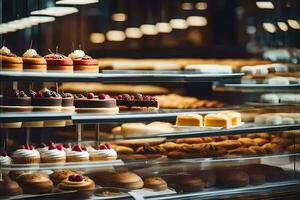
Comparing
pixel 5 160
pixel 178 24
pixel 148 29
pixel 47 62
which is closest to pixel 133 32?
pixel 148 29

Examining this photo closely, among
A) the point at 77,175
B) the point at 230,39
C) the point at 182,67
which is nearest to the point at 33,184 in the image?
the point at 77,175

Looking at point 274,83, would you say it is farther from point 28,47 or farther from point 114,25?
point 28,47

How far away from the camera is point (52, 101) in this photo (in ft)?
13.2

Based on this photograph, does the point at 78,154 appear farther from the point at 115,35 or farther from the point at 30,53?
the point at 115,35

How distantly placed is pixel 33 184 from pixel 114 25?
1.49 metres

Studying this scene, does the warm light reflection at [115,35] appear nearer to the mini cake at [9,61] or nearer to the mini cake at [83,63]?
the mini cake at [83,63]

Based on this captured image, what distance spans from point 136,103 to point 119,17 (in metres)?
0.73

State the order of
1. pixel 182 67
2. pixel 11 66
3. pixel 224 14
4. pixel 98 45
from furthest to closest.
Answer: pixel 224 14, pixel 182 67, pixel 98 45, pixel 11 66

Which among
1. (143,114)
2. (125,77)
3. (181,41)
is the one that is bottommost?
(143,114)

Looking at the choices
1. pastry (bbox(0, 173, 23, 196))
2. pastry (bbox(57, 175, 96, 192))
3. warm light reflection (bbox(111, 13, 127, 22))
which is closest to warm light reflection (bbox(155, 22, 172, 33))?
warm light reflection (bbox(111, 13, 127, 22))

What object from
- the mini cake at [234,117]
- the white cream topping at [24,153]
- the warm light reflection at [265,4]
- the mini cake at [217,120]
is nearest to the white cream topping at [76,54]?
the white cream topping at [24,153]

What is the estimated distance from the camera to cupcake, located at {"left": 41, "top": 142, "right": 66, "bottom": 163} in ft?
13.3

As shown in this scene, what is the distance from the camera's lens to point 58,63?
13.3 ft

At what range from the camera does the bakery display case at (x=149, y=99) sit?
3990 mm
